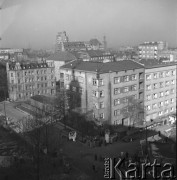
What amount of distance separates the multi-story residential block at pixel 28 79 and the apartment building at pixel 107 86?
3.49 m

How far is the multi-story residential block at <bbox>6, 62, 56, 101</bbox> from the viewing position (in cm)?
1080

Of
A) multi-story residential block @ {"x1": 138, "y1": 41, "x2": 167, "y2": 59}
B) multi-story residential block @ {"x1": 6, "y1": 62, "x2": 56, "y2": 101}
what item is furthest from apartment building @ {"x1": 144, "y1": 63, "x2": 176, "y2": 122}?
multi-story residential block @ {"x1": 138, "y1": 41, "x2": 167, "y2": 59}

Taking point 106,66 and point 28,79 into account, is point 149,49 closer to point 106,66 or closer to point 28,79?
point 28,79

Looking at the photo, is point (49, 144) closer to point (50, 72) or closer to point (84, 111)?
point (84, 111)

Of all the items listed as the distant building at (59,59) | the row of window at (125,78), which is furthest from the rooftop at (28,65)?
the row of window at (125,78)

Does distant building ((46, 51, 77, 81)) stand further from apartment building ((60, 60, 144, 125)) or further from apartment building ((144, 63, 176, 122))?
apartment building ((144, 63, 176, 122))

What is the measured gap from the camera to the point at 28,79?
11078 millimetres

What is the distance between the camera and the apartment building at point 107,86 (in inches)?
285

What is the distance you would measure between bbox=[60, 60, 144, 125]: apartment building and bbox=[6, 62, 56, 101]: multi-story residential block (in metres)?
3.49

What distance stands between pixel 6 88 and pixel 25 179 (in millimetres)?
8006

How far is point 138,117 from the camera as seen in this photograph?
7273mm

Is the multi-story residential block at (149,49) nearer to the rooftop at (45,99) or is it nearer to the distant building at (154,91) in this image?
the rooftop at (45,99)

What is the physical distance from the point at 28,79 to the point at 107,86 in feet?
15.9

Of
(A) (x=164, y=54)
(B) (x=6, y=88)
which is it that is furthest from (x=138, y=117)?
(A) (x=164, y=54)
